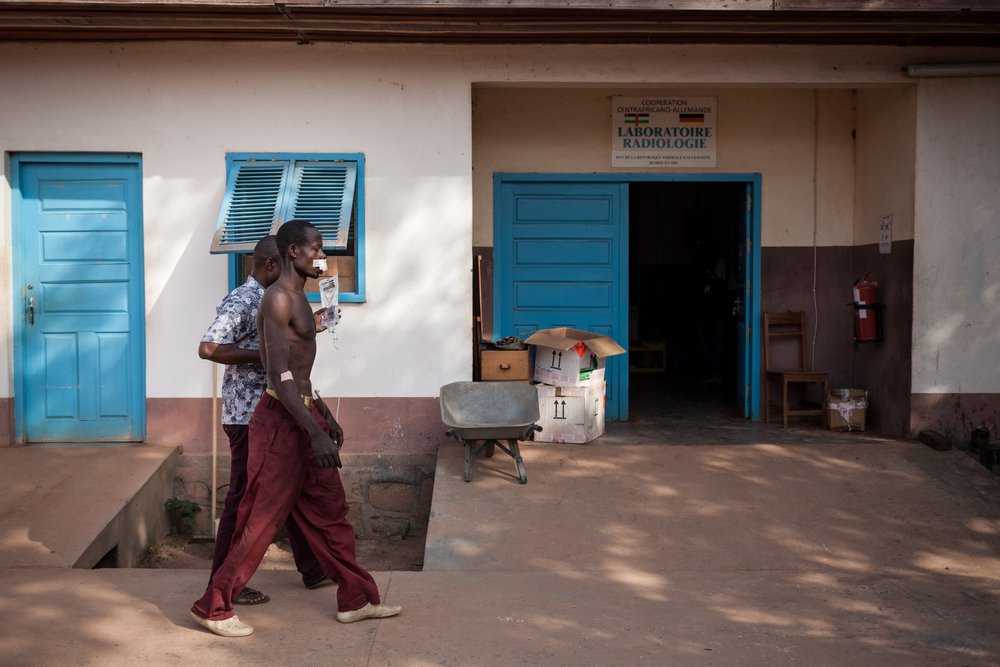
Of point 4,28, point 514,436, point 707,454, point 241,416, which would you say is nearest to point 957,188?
point 707,454

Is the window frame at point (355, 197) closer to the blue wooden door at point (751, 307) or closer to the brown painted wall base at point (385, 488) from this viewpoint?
the brown painted wall base at point (385, 488)

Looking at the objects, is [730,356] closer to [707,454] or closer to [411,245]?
[707,454]

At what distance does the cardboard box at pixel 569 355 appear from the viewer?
309 inches

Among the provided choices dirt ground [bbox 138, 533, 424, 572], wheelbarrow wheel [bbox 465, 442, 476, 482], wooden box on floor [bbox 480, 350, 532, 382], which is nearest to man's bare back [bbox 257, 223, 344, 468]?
wheelbarrow wheel [bbox 465, 442, 476, 482]


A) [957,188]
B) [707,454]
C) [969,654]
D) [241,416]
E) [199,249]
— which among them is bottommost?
[969,654]

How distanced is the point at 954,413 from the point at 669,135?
3.59 metres

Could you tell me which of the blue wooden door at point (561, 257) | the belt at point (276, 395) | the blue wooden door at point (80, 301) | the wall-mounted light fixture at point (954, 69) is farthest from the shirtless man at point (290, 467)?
the wall-mounted light fixture at point (954, 69)

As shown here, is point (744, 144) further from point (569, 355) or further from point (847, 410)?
point (569, 355)

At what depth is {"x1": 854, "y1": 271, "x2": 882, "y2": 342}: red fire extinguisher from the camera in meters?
8.48

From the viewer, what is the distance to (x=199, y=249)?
7.77 meters

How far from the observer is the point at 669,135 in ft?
29.8

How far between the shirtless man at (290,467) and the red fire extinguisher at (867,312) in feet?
18.2

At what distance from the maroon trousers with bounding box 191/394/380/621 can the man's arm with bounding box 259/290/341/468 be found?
0.49 ft

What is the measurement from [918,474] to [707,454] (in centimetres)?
159
